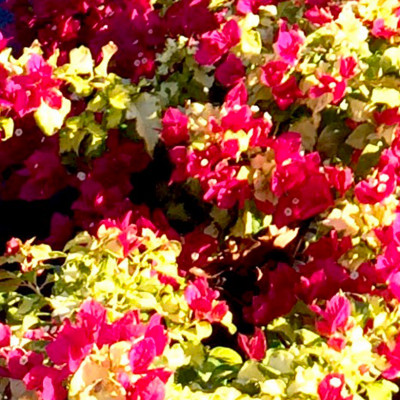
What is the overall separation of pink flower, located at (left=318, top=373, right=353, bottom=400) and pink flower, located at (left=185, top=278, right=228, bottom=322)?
326 mm

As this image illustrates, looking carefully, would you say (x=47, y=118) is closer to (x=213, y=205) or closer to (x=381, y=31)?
(x=213, y=205)

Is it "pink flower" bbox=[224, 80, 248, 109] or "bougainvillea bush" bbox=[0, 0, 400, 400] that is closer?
"bougainvillea bush" bbox=[0, 0, 400, 400]

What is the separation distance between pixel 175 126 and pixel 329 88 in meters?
0.33

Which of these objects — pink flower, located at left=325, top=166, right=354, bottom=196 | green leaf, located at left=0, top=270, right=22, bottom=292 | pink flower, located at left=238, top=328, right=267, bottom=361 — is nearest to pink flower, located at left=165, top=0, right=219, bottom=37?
pink flower, located at left=325, top=166, right=354, bottom=196

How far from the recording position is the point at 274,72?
75.1 inches

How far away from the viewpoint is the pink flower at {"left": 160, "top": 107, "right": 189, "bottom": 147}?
6.18 ft

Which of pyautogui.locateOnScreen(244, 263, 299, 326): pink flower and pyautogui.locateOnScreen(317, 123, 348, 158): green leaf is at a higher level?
pyautogui.locateOnScreen(317, 123, 348, 158): green leaf

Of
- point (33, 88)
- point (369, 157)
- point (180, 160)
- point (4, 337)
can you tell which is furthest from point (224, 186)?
point (4, 337)

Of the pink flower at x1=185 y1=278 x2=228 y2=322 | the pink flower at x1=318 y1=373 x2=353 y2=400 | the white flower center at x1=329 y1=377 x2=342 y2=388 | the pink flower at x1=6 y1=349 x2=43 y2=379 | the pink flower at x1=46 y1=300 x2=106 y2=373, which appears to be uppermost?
the pink flower at x1=46 y1=300 x2=106 y2=373

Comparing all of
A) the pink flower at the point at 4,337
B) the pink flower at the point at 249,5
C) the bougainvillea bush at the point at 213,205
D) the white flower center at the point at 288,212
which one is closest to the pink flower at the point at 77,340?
the bougainvillea bush at the point at 213,205

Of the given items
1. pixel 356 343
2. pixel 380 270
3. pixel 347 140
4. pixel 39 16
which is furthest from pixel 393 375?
pixel 39 16

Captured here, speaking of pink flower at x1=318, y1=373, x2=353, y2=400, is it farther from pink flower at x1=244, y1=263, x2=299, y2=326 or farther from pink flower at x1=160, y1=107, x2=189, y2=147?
pink flower at x1=160, y1=107, x2=189, y2=147

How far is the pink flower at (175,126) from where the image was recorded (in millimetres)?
1885

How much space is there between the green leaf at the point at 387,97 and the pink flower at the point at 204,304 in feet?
1.75
